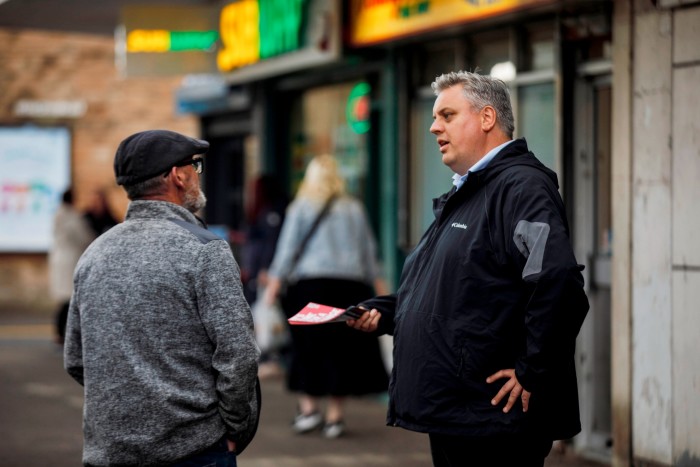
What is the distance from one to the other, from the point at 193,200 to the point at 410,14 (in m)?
5.51

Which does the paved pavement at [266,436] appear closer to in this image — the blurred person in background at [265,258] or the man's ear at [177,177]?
the blurred person in background at [265,258]

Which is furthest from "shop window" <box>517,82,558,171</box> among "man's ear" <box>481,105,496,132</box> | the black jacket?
the black jacket

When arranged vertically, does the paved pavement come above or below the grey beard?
below

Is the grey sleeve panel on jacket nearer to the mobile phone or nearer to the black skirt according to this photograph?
the mobile phone

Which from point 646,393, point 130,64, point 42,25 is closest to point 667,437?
point 646,393

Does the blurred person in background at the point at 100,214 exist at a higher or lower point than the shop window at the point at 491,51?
lower

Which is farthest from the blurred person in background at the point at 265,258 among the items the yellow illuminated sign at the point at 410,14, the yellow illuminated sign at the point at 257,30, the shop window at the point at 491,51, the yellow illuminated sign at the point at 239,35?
the shop window at the point at 491,51

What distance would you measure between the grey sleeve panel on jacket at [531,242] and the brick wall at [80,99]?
1785cm

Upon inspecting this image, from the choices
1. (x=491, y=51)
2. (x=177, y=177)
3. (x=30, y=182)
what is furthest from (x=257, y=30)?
(x=30, y=182)

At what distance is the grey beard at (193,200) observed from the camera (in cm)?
378

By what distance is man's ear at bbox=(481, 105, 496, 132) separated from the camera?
391cm

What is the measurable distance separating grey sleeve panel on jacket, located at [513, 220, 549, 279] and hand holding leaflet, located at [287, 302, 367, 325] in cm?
73

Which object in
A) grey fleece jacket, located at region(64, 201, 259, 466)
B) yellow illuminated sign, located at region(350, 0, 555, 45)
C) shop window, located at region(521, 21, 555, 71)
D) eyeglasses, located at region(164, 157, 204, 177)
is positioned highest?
yellow illuminated sign, located at region(350, 0, 555, 45)

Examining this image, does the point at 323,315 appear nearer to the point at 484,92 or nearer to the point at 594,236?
the point at 484,92
